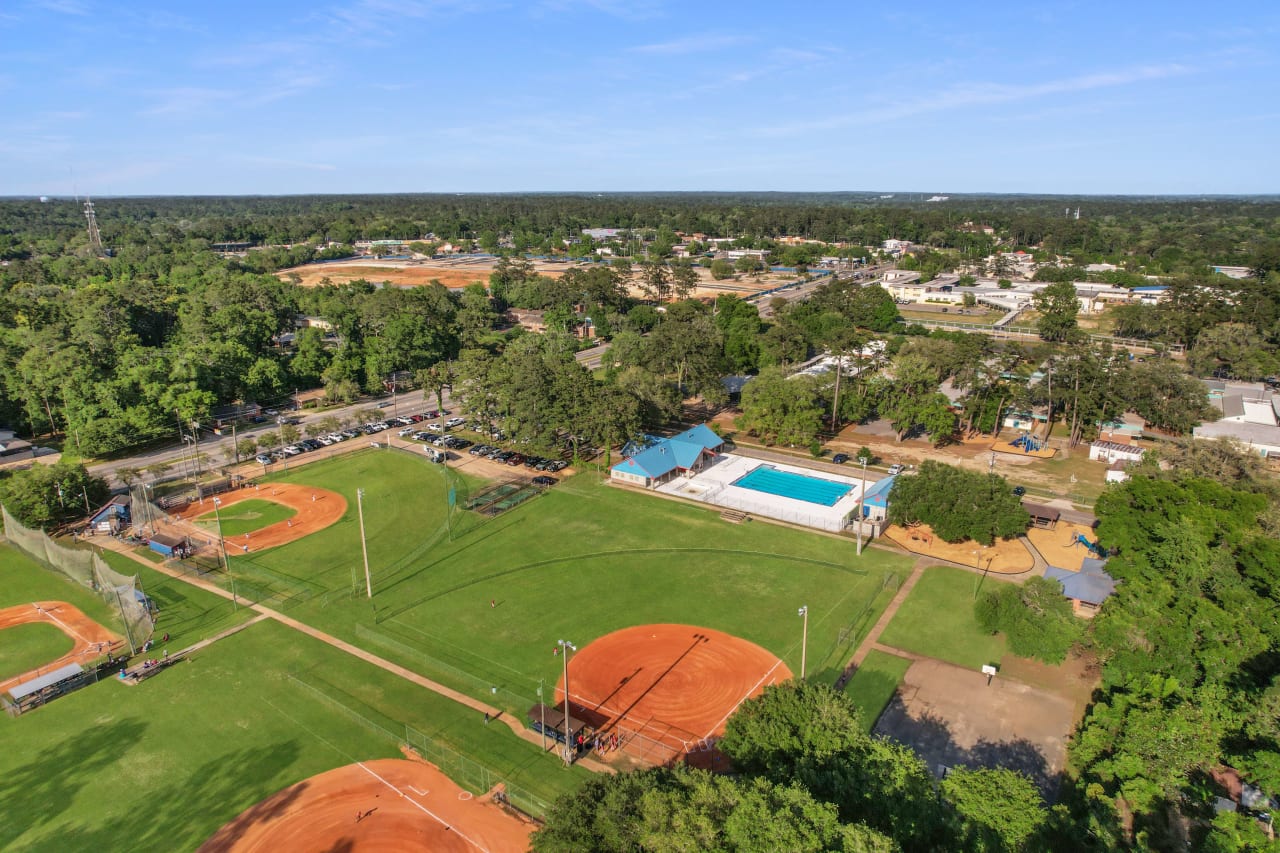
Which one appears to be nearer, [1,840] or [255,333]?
[1,840]

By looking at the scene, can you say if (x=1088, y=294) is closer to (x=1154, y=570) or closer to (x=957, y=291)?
(x=957, y=291)

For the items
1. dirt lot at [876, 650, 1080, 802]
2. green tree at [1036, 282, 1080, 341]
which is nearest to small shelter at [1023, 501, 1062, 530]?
dirt lot at [876, 650, 1080, 802]

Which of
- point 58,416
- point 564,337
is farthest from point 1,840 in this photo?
A: point 564,337

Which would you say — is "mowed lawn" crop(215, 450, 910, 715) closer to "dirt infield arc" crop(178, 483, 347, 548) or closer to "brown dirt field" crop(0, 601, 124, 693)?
"dirt infield arc" crop(178, 483, 347, 548)

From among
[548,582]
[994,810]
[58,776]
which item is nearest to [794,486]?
[548,582]

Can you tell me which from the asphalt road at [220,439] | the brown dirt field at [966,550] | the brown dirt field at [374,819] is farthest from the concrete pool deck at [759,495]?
the brown dirt field at [374,819]

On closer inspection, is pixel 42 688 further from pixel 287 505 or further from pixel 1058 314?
pixel 1058 314
